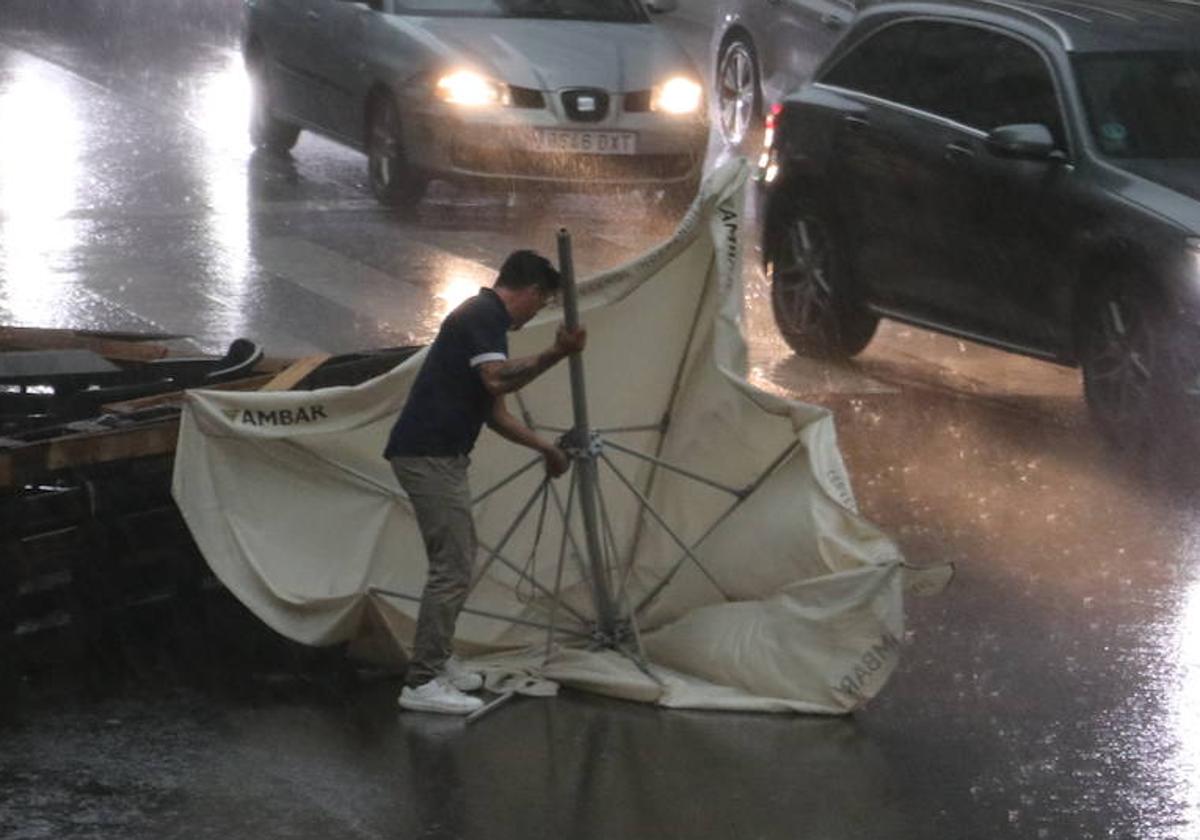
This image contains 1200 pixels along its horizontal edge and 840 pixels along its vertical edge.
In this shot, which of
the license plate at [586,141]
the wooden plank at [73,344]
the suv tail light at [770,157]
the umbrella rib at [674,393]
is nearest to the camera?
the umbrella rib at [674,393]

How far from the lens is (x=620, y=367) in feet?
30.1

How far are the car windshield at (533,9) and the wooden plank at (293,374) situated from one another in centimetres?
856

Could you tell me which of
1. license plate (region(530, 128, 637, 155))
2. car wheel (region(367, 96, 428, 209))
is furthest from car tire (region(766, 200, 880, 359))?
car wheel (region(367, 96, 428, 209))

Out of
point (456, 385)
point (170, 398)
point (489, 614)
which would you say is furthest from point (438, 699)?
point (170, 398)

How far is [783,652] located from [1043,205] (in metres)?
4.44

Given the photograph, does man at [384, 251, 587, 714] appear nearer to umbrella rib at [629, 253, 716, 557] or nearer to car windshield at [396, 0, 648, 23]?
umbrella rib at [629, 253, 716, 557]

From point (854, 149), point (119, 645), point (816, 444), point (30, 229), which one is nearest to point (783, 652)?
point (816, 444)

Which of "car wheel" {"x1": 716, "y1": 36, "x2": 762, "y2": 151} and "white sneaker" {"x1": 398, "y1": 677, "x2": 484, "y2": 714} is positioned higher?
"white sneaker" {"x1": 398, "y1": 677, "x2": 484, "y2": 714}

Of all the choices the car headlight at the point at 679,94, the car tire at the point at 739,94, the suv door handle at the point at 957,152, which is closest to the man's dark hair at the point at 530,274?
the suv door handle at the point at 957,152

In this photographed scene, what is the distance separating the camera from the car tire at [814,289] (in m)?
13.8

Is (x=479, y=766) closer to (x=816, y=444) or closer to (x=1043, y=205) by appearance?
(x=816, y=444)

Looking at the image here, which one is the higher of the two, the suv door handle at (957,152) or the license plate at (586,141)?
the suv door handle at (957,152)

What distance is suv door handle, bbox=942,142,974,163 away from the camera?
42.0ft

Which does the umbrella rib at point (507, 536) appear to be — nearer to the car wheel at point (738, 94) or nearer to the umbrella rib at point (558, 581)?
the umbrella rib at point (558, 581)
